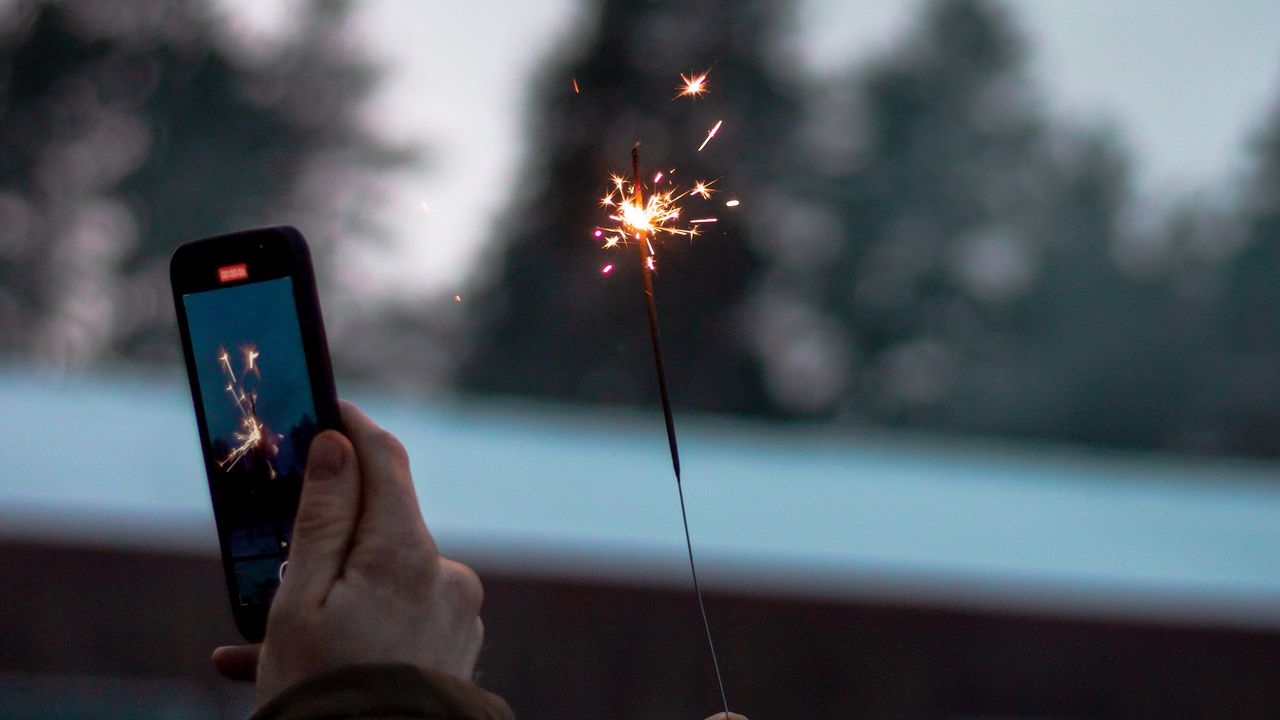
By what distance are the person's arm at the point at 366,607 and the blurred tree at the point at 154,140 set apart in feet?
12.6

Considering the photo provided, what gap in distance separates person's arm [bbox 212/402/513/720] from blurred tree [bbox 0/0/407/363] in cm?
384

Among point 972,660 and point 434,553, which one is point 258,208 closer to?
point 972,660

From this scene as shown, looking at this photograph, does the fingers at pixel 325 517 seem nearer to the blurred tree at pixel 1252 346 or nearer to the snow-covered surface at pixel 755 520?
the snow-covered surface at pixel 755 520

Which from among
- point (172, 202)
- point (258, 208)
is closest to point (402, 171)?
point (258, 208)

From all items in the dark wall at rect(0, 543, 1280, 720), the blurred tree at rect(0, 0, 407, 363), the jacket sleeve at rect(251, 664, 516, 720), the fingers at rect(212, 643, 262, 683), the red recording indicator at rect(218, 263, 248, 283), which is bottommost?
the dark wall at rect(0, 543, 1280, 720)

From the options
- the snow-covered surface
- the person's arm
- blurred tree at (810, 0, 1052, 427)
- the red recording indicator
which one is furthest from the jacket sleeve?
blurred tree at (810, 0, 1052, 427)

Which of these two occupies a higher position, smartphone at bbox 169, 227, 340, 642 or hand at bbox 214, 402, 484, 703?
smartphone at bbox 169, 227, 340, 642

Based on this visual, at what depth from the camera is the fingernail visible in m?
0.70

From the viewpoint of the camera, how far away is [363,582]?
668 millimetres

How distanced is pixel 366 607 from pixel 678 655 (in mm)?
2208

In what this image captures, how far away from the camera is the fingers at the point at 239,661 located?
0.90 meters

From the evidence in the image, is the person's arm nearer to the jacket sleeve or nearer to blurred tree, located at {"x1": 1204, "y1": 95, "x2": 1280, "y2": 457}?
the jacket sleeve

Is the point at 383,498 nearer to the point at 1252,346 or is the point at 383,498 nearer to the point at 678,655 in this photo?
the point at 678,655

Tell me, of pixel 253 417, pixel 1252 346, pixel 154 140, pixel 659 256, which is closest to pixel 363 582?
pixel 253 417
